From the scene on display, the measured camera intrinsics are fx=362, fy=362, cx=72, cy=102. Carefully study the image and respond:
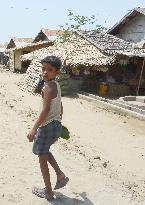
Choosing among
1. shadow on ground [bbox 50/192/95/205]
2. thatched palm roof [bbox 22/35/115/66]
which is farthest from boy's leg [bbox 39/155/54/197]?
thatched palm roof [bbox 22/35/115/66]

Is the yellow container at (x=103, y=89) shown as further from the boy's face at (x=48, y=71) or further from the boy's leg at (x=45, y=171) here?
the boy's face at (x=48, y=71)

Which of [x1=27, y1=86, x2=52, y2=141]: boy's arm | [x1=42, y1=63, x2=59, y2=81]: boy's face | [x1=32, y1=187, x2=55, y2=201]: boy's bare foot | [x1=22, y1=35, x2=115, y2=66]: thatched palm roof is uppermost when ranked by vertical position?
[x1=22, y1=35, x2=115, y2=66]: thatched palm roof

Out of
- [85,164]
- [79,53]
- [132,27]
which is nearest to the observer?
[85,164]

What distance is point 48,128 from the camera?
4195 mm

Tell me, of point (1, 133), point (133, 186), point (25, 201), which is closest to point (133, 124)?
point (1, 133)

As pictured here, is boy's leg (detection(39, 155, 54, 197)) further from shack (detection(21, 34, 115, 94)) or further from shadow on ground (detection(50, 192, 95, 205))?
shack (detection(21, 34, 115, 94))

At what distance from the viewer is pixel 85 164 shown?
20.1 feet

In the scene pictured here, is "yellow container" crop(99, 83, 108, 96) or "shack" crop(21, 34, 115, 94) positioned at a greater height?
"shack" crop(21, 34, 115, 94)

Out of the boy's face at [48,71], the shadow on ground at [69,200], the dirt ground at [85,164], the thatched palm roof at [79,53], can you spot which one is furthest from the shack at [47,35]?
the boy's face at [48,71]

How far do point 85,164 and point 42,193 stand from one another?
177cm

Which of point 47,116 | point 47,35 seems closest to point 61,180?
point 47,116

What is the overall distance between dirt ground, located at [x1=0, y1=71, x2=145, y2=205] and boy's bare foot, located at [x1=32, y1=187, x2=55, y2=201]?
6cm

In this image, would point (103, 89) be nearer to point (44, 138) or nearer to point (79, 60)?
point (79, 60)

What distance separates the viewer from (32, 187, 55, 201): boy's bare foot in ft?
14.3
